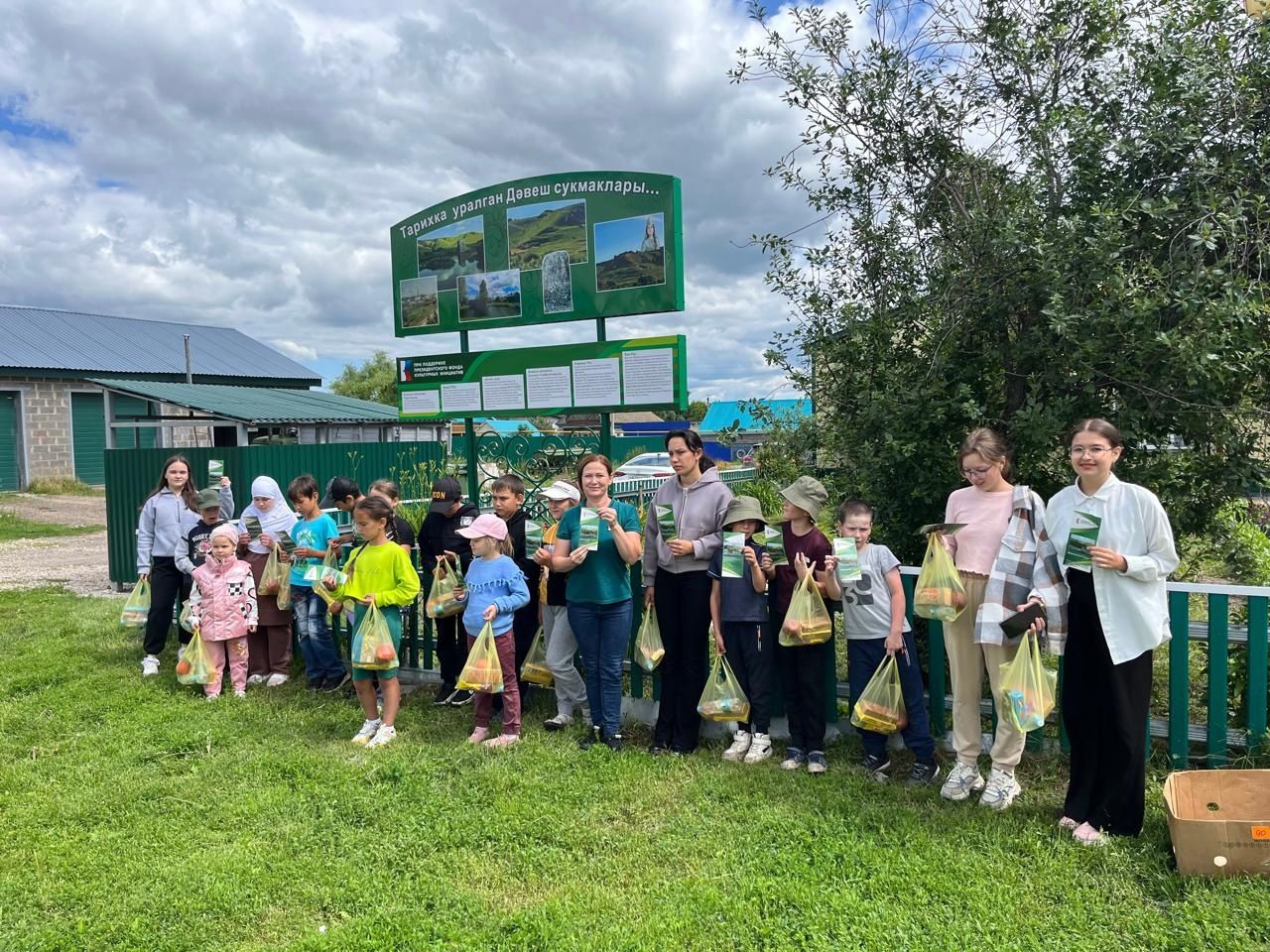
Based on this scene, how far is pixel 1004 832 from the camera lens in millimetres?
3639

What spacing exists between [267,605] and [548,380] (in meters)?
2.77

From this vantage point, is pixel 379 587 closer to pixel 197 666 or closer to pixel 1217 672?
pixel 197 666

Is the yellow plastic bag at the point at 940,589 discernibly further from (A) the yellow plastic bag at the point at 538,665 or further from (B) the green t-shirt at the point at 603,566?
(A) the yellow plastic bag at the point at 538,665

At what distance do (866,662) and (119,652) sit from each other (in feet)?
21.1

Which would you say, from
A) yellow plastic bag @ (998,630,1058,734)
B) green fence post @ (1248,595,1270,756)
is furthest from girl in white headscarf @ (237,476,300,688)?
green fence post @ (1248,595,1270,756)

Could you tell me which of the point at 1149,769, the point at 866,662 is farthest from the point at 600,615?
the point at 1149,769

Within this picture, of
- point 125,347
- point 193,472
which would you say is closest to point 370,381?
point 125,347

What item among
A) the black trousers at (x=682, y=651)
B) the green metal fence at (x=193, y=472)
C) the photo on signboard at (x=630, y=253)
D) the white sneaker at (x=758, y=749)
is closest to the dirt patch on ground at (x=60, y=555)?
the green metal fence at (x=193, y=472)

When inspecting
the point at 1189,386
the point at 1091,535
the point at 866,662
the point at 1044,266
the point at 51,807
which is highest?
the point at 1044,266

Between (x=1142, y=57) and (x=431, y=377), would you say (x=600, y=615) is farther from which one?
(x=1142, y=57)

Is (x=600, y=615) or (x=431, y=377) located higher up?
(x=431, y=377)

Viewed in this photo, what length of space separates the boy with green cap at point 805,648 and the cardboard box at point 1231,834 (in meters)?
1.58

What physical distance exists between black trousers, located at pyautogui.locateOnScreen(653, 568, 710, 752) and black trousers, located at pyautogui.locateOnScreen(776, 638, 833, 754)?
470 millimetres

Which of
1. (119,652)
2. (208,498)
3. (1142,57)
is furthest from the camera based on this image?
(119,652)
